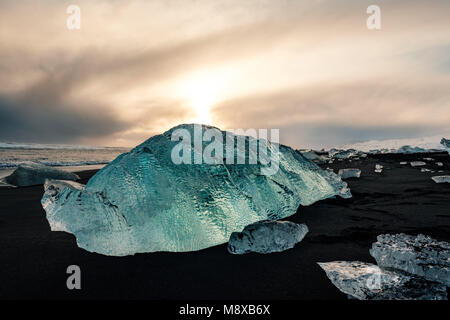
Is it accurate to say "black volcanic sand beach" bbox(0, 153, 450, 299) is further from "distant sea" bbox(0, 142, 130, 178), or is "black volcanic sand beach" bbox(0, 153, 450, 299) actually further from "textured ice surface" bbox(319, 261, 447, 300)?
"distant sea" bbox(0, 142, 130, 178)

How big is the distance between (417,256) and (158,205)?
63.1 inches

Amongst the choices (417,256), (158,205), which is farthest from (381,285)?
(158,205)

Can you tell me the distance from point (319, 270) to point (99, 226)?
4.65ft

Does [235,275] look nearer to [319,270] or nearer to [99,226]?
[319,270]

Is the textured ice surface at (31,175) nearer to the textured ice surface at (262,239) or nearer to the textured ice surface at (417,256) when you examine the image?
the textured ice surface at (262,239)

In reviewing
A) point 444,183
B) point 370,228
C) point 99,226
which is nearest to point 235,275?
point 99,226

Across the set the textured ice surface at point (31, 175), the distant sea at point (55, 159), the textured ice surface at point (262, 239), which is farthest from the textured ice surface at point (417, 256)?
the distant sea at point (55, 159)

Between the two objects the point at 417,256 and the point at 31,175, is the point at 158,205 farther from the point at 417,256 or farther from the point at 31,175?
the point at 31,175

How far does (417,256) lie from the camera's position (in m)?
1.33

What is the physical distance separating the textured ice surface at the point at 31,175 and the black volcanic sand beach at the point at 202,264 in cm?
300

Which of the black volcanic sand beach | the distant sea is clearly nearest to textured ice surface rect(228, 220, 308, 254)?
the black volcanic sand beach

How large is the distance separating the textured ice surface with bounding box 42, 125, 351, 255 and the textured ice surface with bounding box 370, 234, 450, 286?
879 millimetres

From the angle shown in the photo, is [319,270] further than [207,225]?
No
